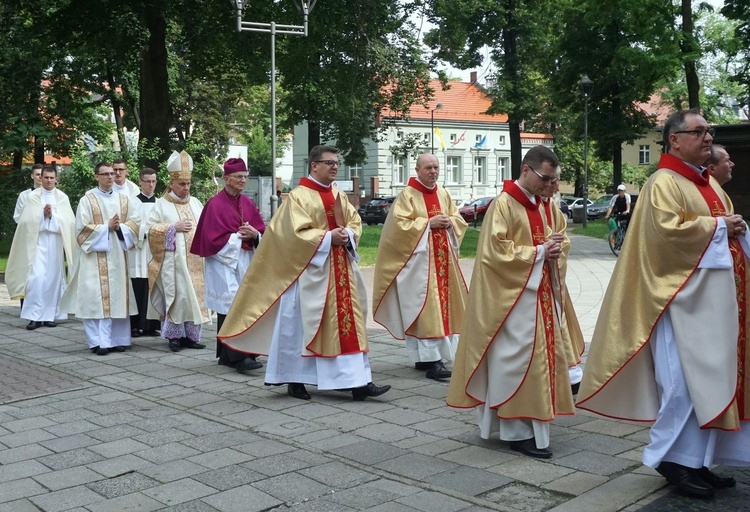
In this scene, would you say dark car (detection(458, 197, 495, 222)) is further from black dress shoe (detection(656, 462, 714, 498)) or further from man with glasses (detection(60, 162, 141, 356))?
black dress shoe (detection(656, 462, 714, 498))

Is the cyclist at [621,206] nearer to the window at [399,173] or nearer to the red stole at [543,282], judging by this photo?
the red stole at [543,282]

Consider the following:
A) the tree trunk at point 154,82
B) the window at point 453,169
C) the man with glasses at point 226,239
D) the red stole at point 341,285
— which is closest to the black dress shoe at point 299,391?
the red stole at point 341,285

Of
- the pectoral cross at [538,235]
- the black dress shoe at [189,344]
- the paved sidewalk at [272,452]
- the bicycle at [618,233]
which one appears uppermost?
the pectoral cross at [538,235]

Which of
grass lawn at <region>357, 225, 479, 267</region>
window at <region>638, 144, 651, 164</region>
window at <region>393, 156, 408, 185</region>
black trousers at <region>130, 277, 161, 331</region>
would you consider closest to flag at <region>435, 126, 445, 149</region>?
window at <region>393, 156, 408, 185</region>

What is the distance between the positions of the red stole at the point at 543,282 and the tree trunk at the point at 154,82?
1342cm

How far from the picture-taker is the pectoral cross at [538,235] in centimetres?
598

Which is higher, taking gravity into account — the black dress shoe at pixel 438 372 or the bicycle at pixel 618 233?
the bicycle at pixel 618 233

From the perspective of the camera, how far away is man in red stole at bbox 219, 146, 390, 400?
7.38 metres

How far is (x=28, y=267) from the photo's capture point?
12711mm

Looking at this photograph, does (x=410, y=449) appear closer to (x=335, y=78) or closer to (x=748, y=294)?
(x=748, y=294)

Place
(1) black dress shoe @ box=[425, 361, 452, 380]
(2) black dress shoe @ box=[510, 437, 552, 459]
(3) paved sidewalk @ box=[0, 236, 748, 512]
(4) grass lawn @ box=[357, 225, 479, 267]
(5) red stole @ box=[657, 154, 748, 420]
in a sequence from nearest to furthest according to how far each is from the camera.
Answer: (3) paved sidewalk @ box=[0, 236, 748, 512]
(5) red stole @ box=[657, 154, 748, 420]
(2) black dress shoe @ box=[510, 437, 552, 459]
(1) black dress shoe @ box=[425, 361, 452, 380]
(4) grass lawn @ box=[357, 225, 479, 267]

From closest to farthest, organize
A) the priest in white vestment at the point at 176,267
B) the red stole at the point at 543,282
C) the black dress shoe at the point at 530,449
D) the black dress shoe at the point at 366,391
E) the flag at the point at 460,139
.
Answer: the black dress shoe at the point at 530,449, the red stole at the point at 543,282, the black dress shoe at the point at 366,391, the priest in white vestment at the point at 176,267, the flag at the point at 460,139

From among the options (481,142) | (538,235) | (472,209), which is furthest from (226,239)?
(481,142)

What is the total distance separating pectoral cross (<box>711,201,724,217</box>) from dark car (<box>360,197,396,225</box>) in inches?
1609
